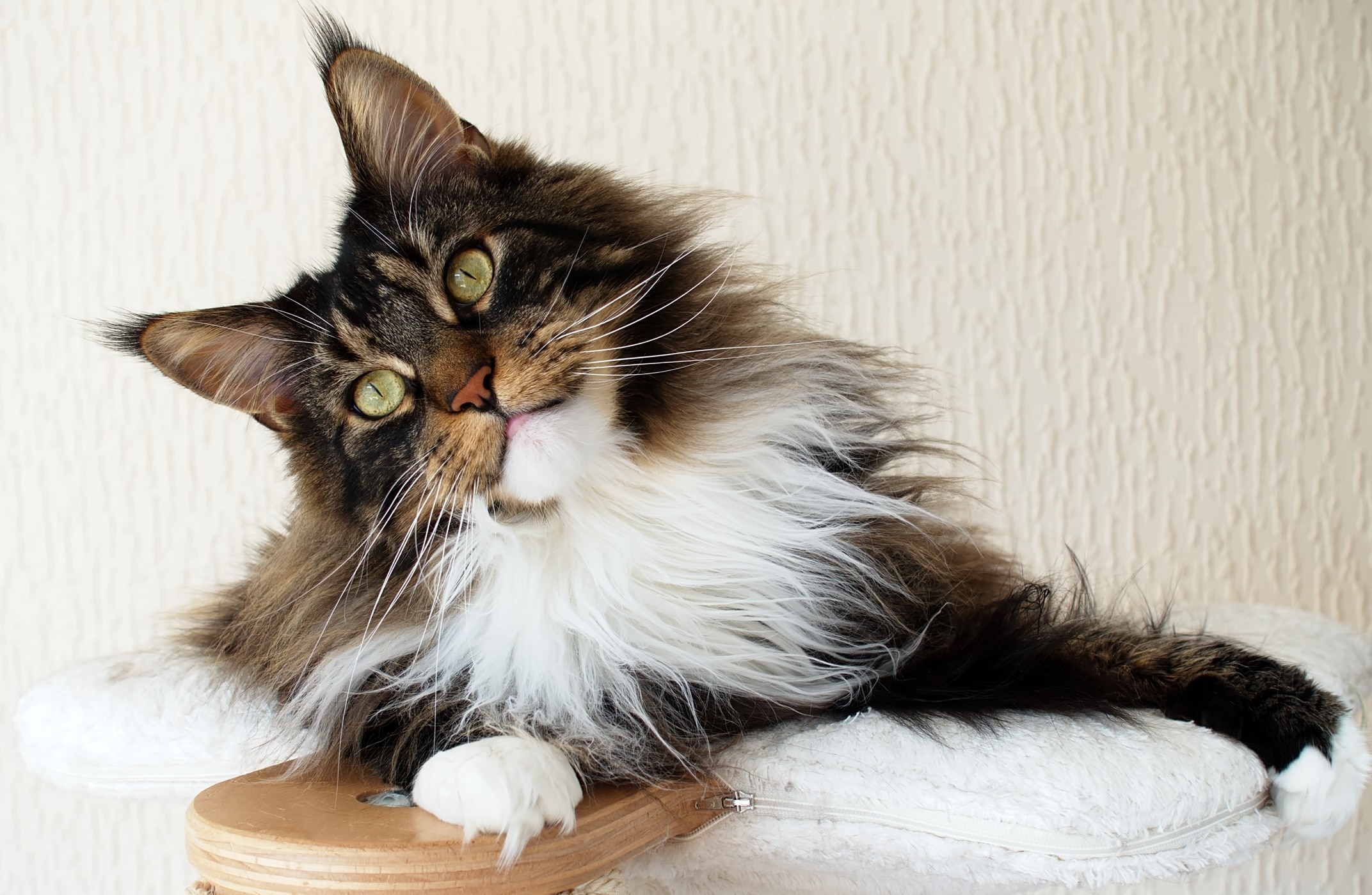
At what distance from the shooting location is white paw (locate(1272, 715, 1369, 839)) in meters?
0.88

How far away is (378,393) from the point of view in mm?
1052

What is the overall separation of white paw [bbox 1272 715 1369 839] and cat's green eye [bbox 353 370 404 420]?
89 centimetres

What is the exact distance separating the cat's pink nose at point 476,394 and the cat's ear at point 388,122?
11.5 inches

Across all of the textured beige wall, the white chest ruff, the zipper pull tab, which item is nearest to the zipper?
the zipper pull tab

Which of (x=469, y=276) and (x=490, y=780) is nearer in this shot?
(x=490, y=780)

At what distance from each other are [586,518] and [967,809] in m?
0.44

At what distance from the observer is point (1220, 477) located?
6.26ft

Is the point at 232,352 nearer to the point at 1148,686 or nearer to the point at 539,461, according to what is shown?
the point at 539,461

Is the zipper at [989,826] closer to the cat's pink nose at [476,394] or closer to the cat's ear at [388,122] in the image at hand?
the cat's pink nose at [476,394]

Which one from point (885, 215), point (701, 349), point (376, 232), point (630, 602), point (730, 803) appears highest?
point (885, 215)

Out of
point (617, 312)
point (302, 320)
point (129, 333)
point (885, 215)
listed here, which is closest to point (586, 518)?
point (617, 312)

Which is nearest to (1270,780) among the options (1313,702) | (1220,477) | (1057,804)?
(1313,702)

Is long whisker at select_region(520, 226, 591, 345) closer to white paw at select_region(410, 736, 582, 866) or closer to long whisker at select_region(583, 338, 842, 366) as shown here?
long whisker at select_region(583, 338, 842, 366)

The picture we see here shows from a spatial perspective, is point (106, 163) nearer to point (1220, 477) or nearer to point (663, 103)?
point (663, 103)
